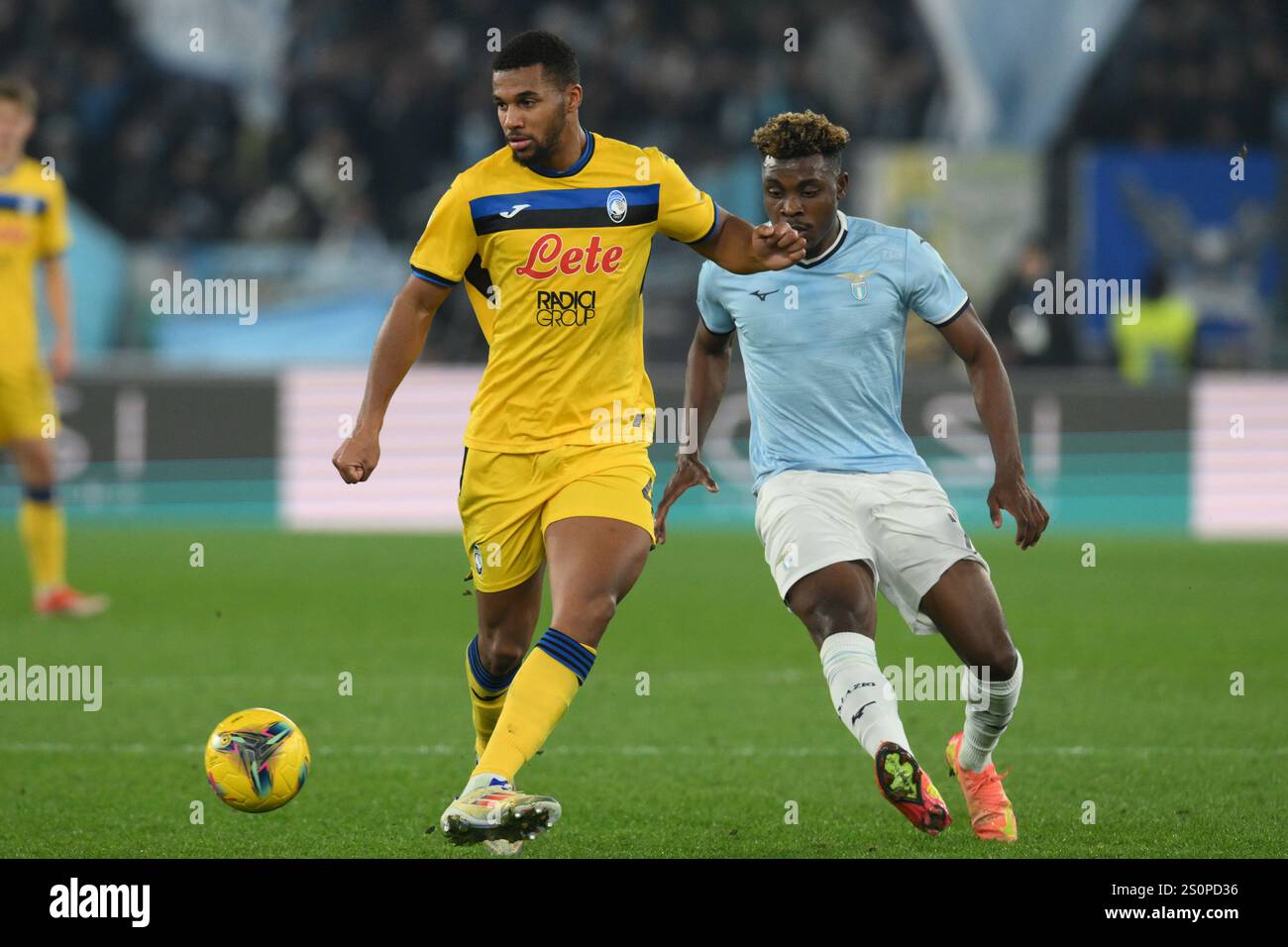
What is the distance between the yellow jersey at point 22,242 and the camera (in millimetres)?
10688

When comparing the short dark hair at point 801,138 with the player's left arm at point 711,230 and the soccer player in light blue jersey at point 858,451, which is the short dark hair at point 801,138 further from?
the player's left arm at point 711,230

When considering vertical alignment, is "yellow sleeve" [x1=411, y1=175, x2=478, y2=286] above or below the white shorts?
above

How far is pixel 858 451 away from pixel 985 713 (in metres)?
0.86

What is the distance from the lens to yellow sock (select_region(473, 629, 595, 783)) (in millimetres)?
4988

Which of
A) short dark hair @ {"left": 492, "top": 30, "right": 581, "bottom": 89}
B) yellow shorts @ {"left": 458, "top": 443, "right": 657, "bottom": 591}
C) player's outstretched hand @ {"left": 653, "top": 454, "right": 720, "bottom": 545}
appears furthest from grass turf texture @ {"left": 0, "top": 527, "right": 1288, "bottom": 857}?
short dark hair @ {"left": 492, "top": 30, "right": 581, "bottom": 89}

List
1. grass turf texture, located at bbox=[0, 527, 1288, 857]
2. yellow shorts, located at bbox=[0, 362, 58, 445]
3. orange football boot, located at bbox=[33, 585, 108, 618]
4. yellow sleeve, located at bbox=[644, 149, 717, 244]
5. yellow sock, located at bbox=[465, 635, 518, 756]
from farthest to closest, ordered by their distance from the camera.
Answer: orange football boot, located at bbox=[33, 585, 108, 618] < yellow shorts, located at bbox=[0, 362, 58, 445] < yellow sock, located at bbox=[465, 635, 518, 756] < grass turf texture, located at bbox=[0, 527, 1288, 857] < yellow sleeve, located at bbox=[644, 149, 717, 244]

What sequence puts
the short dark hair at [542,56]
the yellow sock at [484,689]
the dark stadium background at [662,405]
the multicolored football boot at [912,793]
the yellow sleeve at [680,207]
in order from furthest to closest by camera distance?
the dark stadium background at [662,405], the yellow sock at [484,689], the yellow sleeve at [680,207], the short dark hair at [542,56], the multicolored football boot at [912,793]

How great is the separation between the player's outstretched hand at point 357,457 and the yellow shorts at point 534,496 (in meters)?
0.35

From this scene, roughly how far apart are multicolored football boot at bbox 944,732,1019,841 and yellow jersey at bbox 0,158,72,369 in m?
6.78

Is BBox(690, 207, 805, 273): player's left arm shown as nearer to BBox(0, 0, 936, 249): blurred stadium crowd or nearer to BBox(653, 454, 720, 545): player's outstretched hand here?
BBox(653, 454, 720, 545): player's outstretched hand

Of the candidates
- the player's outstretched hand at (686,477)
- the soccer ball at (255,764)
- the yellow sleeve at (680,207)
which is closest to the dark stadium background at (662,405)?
the soccer ball at (255,764)

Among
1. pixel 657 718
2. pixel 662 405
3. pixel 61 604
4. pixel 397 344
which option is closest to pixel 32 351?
pixel 61 604

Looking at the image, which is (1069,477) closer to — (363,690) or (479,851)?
(363,690)

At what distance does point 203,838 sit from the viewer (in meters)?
5.57
